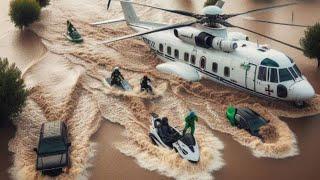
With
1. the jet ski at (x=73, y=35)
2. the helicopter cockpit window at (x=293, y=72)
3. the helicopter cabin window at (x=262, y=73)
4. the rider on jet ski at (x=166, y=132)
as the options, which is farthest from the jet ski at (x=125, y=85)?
the helicopter cockpit window at (x=293, y=72)

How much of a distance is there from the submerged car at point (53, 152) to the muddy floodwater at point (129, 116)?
0.53 metres

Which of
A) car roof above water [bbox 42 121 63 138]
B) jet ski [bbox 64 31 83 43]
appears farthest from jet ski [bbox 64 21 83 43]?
car roof above water [bbox 42 121 63 138]

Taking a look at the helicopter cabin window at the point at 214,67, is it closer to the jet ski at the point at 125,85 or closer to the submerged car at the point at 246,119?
the submerged car at the point at 246,119

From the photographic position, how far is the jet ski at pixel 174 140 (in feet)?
63.1

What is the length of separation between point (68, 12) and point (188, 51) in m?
16.8

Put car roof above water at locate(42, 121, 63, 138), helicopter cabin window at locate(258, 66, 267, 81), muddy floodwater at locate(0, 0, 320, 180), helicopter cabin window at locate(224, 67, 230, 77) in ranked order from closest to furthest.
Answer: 1. muddy floodwater at locate(0, 0, 320, 180)
2. car roof above water at locate(42, 121, 63, 138)
3. helicopter cabin window at locate(258, 66, 267, 81)
4. helicopter cabin window at locate(224, 67, 230, 77)

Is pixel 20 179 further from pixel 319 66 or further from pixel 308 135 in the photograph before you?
pixel 319 66

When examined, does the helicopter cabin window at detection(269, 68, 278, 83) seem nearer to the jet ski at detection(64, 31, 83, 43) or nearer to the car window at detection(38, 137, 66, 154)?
the car window at detection(38, 137, 66, 154)

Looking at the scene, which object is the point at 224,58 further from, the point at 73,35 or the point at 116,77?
the point at 73,35

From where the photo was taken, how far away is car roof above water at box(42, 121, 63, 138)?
19583 millimetres

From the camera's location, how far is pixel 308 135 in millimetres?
21406

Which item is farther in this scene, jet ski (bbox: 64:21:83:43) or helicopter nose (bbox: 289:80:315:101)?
jet ski (bbox: 64:21:83:43)

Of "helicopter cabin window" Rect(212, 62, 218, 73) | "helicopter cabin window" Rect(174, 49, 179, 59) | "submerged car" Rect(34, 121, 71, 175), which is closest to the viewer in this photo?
"submerged car" Rect(34, 121, 71, 175)

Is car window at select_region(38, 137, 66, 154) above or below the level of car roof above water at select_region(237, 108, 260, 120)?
below
